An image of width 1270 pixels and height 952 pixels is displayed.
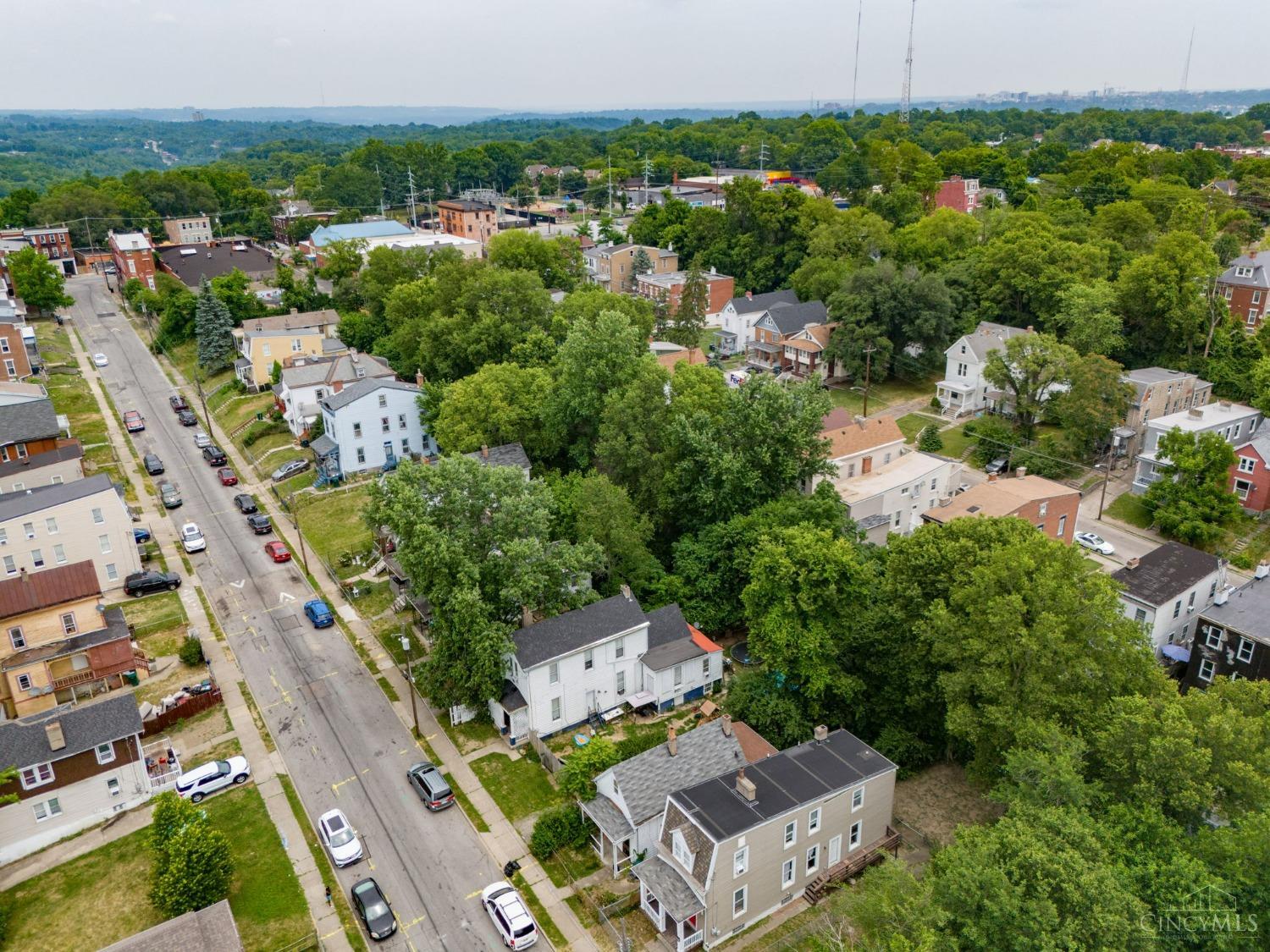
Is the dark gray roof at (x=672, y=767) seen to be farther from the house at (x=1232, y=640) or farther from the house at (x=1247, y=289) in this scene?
the house at (x=1247, y=289)

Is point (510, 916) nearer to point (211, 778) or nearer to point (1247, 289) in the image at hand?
point (211, 778)

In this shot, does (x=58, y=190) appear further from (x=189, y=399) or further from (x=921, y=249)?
(x=921, y=249)

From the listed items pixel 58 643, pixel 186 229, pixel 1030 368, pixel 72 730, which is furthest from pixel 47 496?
pixel 186 229

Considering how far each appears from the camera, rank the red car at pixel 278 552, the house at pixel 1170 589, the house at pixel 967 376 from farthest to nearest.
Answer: the house at pixel 967 376, the red car at pixel 278 552, the house at pixel 1170 589

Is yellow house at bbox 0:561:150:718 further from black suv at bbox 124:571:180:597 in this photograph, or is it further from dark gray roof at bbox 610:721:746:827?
dark gray roof at bbox 610:721:746:827

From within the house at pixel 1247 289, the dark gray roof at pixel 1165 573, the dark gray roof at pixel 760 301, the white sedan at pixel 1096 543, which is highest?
the house at pixel 1247 289

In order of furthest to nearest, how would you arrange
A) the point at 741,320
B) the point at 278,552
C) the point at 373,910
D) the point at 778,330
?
1. the point at 741,320
2. the point at 778,330
3. the point at 278,552
4. the point at 373,910

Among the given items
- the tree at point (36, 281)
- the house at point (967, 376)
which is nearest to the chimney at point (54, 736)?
the house at point (967, 376)
